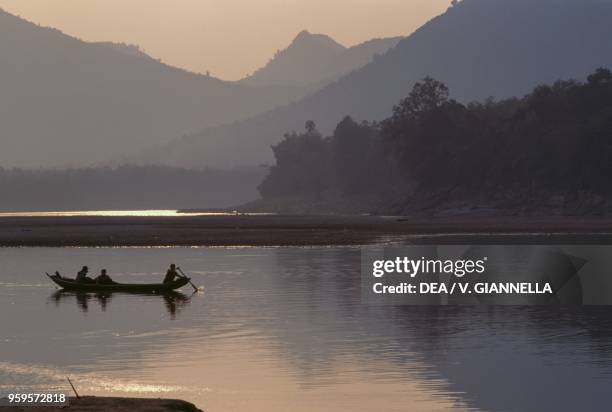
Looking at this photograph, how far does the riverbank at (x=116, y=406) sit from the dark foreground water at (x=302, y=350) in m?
2.78

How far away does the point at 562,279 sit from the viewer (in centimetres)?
8831

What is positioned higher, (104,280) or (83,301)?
(104,280)

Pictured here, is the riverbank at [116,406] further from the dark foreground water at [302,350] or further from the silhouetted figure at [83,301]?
the silhouetted figure at [83,301]

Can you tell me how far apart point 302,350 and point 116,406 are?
55.5ft

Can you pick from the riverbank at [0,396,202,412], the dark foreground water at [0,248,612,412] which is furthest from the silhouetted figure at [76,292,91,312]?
the riverbank at [0,396,202,412]

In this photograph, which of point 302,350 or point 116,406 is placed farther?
point 302,350

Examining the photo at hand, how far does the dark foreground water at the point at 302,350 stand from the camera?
40.5 m

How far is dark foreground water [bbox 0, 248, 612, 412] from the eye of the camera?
133 feet

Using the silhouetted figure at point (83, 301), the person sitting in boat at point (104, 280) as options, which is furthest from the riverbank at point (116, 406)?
the person sitting in boat at point (104, 280)

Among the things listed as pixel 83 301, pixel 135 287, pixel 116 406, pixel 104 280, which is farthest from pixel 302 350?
pixel 104 280

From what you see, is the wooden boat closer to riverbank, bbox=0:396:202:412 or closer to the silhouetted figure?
the silhouetted figure

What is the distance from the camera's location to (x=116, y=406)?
3462 cm

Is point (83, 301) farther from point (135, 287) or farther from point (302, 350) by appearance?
point (302, 350)

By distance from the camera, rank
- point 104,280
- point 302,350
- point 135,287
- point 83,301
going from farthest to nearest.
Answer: point 104,280 < point 135,287 < point 83,301 < point 302,350
